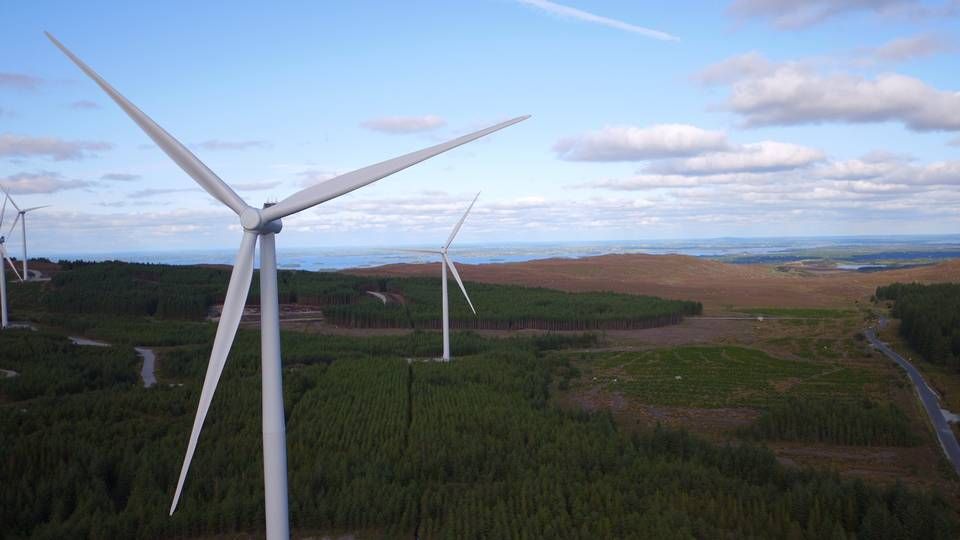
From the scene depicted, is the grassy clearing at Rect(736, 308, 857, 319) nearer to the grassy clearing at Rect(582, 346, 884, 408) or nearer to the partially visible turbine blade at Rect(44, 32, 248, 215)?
the grassy clearing at Rect(582, 346, 884, 408)

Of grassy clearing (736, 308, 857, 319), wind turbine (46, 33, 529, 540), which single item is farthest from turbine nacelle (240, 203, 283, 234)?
grassy clearing (736, 308, 857, 319)

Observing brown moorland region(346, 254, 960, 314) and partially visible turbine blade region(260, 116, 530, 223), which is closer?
partially visible turbine blade region(260, 116, 530, 223)

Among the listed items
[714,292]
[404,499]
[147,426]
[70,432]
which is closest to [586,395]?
[404,499]

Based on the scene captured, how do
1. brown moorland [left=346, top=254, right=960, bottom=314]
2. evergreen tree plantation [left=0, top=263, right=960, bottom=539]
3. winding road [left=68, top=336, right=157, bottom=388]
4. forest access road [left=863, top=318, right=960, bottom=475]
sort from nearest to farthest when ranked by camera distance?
1. evergreen tree plantation [left=0, top=263, right=960, bottom=539]
2. forest access road [left=863, top=318, right=960, bottom=475]
3. winding road [left=68, top=336, right=157, bottom=388]
4. brown moorland [left=346, top=254, right=960, bottom=314]

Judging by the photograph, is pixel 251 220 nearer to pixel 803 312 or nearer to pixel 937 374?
pixel 937 374

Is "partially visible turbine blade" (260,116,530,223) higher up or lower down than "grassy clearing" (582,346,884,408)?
higher up

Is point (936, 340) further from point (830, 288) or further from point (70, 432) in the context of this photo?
point (830, 288)
